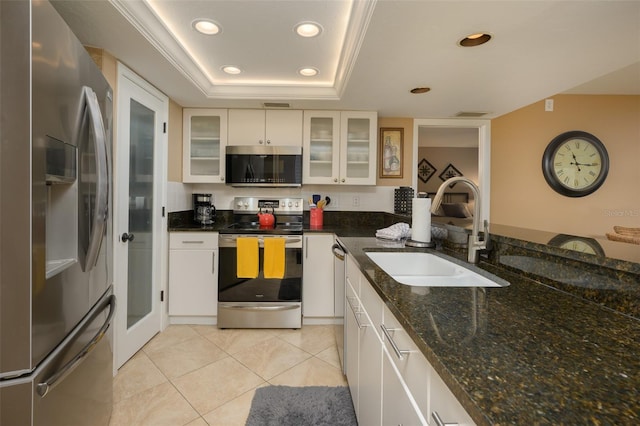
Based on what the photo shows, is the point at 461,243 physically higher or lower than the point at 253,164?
lower

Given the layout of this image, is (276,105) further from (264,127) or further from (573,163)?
(573,163)

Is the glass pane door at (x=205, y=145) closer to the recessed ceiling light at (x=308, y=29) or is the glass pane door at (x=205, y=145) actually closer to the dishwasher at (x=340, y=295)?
the recessed ceiling light at (x=308, y=29)

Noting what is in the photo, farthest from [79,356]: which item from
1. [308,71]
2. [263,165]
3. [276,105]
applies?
[276,105]

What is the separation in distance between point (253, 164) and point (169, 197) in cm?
83

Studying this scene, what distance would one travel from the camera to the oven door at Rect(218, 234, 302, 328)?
249 centimetres

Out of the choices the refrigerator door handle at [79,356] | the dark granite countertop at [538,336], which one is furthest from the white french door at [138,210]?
the dark granite countertop at [538,336]

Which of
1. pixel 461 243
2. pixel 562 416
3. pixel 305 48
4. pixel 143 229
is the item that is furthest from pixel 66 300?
pixel 305 48

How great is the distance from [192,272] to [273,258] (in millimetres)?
765

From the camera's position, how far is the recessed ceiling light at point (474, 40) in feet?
5.19

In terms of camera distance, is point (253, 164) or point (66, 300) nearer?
point (66, 300)

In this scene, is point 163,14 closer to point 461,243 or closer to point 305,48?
point 305,48

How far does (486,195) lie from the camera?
3.27 metres

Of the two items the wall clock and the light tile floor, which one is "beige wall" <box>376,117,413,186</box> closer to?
the wall clock

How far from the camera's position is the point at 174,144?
2.66 metres
